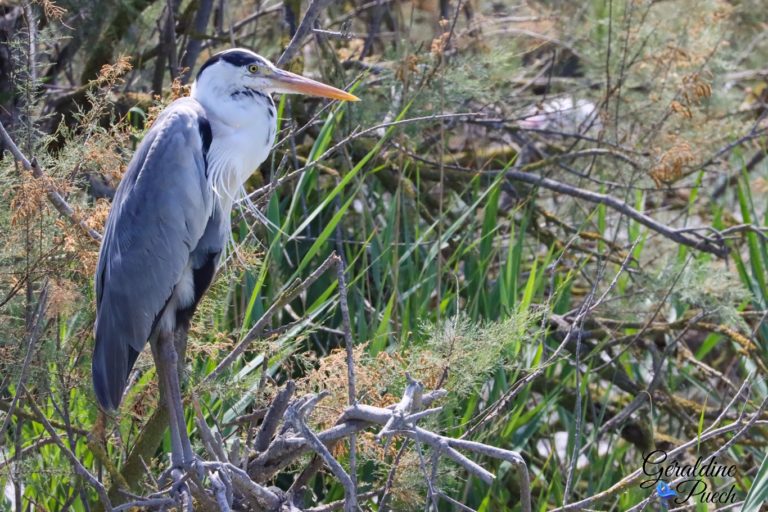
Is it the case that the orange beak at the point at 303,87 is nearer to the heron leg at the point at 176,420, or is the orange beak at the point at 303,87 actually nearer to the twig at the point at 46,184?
the twig at the point at 46,184

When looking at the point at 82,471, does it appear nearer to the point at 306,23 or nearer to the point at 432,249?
the point at 306,23

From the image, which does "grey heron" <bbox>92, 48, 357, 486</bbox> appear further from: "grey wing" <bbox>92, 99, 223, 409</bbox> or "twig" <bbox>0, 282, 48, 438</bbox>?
"twig" <bbox>0, 282, 48, 438</bbox>

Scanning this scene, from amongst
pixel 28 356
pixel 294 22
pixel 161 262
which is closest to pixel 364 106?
pixel 294 22

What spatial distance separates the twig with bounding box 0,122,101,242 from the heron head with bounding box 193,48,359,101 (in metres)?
0.54

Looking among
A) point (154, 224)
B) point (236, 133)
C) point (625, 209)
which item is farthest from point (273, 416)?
point (625, 209)

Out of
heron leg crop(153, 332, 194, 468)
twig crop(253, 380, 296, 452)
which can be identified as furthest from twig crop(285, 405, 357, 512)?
heron leg crop(153, 332, 194, 468)

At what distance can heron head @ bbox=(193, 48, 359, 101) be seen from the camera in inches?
110

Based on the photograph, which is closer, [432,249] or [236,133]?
[236,133]

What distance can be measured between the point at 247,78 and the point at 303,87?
5.6 inches

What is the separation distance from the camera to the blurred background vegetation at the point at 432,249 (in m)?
2.55

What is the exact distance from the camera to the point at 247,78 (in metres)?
2.80

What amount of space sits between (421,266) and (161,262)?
40.4 inches

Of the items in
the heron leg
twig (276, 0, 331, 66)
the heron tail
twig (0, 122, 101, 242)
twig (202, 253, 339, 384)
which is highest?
twig (276, 0, 331, 66)

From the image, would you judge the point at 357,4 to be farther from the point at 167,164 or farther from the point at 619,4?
the point at 167,164
